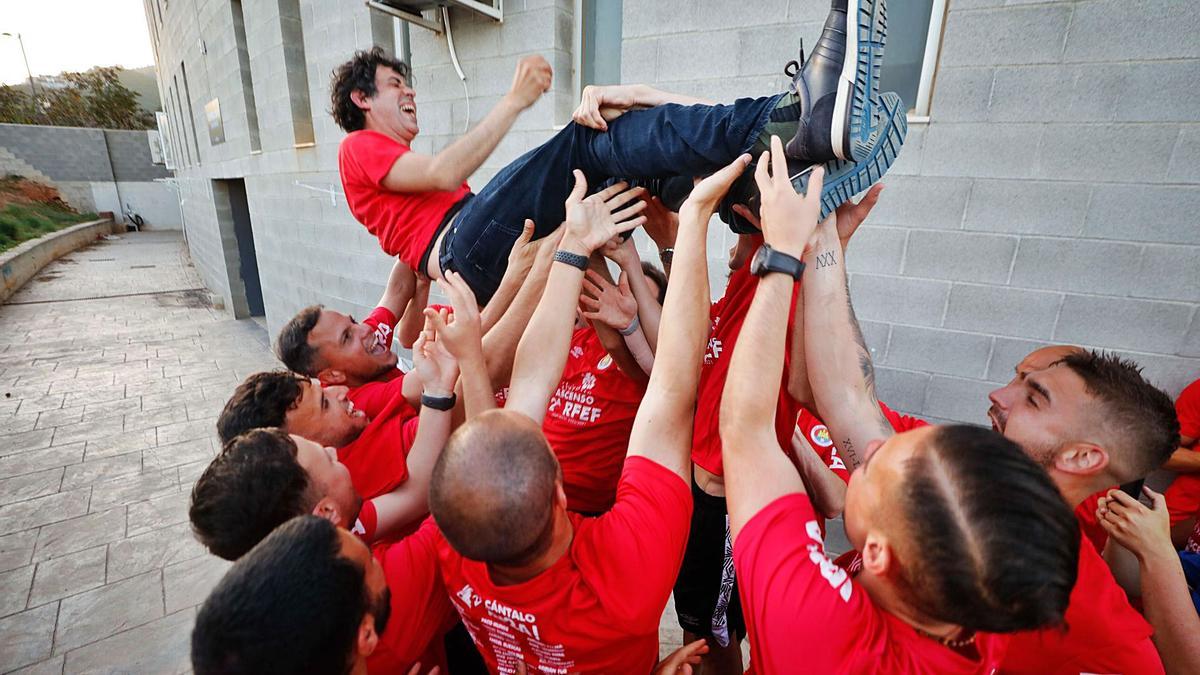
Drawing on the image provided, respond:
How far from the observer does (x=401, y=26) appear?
381 centimetres

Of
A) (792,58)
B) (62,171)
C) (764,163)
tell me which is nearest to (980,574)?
(764,163)

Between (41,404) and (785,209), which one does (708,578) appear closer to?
(785,209)

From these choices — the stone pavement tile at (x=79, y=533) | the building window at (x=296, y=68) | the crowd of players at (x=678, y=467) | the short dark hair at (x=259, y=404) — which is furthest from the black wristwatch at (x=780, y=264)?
the building window at (x=296, y=68)

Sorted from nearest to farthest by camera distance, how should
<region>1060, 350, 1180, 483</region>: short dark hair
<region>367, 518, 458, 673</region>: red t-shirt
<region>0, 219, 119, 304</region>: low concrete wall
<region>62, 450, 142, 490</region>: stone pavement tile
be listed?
<region>367, 518, 458, 673</region>: red t-shirt → <region>1060, 350, 1180, 483</region>: short dark hair → <region>62, 450, 142, 490</region>: stone pavement tile → <region>0, 219, 119, 304</region>: low concrete wall

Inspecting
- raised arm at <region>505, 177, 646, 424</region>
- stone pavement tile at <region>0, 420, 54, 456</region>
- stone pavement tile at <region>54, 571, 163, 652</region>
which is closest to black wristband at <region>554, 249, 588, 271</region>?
raised arm at <region>505, 177, 646, 424</region>

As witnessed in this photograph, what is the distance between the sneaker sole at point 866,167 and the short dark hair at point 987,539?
0.66 metres

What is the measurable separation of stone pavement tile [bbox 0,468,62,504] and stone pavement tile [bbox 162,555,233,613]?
1.55 metres

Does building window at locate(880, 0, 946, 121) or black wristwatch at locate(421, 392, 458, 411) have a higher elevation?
building window at locate(880, 0, 946, 121)

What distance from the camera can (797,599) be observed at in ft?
2.89

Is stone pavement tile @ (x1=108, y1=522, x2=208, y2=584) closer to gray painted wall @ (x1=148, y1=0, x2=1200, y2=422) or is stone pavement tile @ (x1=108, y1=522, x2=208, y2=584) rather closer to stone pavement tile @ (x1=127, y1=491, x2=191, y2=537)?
stone pavement tile @ (x1=127, y1=491, x2=191, y2=537)

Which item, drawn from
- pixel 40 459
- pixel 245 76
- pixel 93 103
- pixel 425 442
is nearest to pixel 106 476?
pixel 40 459

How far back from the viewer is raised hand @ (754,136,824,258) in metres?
1.09

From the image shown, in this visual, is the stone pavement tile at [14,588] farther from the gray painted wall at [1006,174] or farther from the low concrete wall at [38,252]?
the low concrete wall at [38,252]

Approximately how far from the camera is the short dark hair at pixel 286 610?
0.83 metres
